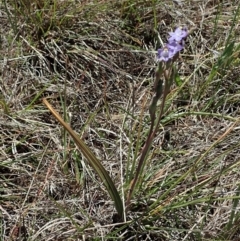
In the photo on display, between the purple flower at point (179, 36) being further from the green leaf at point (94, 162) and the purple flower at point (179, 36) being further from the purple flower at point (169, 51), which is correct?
the green leaf at point (94, 162)

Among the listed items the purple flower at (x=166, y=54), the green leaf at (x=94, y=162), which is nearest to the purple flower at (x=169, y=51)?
the purple flower at (x=166, y=54)

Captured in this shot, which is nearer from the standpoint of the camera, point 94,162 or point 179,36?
point 179,36

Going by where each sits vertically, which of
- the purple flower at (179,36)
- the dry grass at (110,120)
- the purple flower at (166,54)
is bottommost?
the dry grass at (110,120)

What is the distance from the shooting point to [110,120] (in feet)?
4.90

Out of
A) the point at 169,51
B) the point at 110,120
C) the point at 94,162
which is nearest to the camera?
the point at 169,51

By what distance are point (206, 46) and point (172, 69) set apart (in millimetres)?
867

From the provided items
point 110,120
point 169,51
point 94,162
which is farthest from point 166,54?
point 110,120

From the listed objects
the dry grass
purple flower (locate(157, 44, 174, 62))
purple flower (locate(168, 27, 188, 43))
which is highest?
purple flower (locate(168, 27, 188, 43))

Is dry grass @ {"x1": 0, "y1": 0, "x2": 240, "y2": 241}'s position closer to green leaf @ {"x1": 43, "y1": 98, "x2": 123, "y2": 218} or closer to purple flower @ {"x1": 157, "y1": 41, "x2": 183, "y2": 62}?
green leaf @ {"x1": 43, "y1": 98, "x2": 123, "y2": 218}

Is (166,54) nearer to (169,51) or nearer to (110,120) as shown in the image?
(169,51)

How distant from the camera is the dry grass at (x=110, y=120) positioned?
1265mm

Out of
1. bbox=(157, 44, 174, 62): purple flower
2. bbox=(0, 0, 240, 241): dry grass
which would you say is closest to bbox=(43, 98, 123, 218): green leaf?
bbox=(0, 0, 240, 241): dry grass

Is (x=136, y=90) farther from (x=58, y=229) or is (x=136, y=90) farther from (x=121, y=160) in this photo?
(x=58, y=229)

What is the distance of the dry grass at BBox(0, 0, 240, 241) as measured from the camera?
1.26 m
